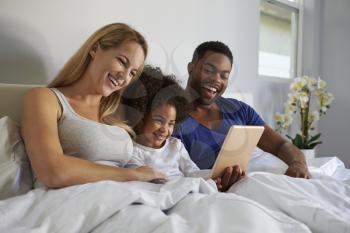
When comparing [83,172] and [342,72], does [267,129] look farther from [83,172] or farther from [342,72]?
[342,72]

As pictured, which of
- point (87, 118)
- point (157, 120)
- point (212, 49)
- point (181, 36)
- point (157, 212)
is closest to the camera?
point (157, 212)

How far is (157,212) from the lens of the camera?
652mm

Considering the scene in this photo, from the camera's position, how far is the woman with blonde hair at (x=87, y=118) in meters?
0.84

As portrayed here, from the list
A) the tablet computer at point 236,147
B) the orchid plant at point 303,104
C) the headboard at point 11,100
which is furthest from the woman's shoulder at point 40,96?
the orchid plant at point 303,104

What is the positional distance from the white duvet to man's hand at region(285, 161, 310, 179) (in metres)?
0.41

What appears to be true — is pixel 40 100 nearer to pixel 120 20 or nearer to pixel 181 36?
pixel 120 20

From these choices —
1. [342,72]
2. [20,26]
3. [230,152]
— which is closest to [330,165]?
[230,152]

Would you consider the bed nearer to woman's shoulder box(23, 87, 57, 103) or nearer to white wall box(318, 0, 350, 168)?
woman's shoulder box(23, 87, 57, 103)

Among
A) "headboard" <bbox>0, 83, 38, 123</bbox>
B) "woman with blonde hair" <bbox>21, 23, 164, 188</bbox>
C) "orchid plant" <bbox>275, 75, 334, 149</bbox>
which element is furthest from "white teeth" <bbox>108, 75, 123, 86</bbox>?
"orchid plant" <bbox>275, 75, 334, 149</bbox>

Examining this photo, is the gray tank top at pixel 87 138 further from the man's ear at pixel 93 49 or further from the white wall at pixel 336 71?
the white wall at pixel 336 71

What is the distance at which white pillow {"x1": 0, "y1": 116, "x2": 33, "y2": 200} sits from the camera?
87 centimetres

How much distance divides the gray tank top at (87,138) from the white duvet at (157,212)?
22cm

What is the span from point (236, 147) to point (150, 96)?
36cm

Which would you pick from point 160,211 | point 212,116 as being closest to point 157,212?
point 160,211
